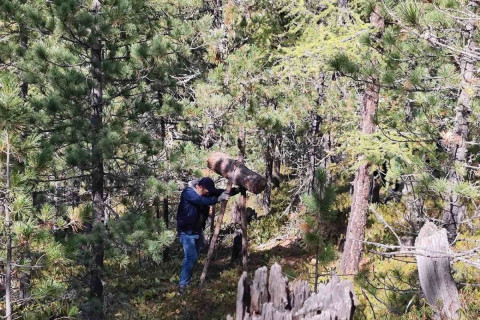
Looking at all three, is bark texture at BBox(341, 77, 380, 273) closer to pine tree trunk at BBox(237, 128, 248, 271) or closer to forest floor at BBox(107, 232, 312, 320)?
forest floor at BBox(107, 232, 312, 320)

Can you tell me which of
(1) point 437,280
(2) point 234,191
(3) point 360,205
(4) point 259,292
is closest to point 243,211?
(2) point 234,191

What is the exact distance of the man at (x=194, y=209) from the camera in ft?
30.7

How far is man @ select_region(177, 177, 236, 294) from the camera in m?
9.36

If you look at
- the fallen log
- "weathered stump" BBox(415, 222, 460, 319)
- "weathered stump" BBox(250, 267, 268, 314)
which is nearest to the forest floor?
the fallen log

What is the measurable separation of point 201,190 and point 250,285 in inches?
211

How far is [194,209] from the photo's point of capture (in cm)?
962

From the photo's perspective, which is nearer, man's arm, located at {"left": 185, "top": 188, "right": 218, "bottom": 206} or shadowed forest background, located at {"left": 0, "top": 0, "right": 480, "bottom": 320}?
shadowed forest background, located at {"left": 0, "top": 0, "right": 480, "bottom": 320}

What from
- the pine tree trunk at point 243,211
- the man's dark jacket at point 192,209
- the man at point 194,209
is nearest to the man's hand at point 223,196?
the man at point 194,209

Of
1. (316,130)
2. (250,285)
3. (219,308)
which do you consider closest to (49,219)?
(250,285)

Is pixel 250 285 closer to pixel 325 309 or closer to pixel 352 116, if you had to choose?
pixel 325 309

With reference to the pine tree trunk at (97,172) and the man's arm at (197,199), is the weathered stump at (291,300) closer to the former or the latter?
the pine tree trunk at (97,172)

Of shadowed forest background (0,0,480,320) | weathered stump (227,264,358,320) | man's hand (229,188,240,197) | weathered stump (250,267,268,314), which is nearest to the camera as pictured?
weathered stump (227,264,358,320)

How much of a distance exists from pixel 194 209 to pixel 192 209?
0.15 feet

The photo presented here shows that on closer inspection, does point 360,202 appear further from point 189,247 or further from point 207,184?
point 189,247
